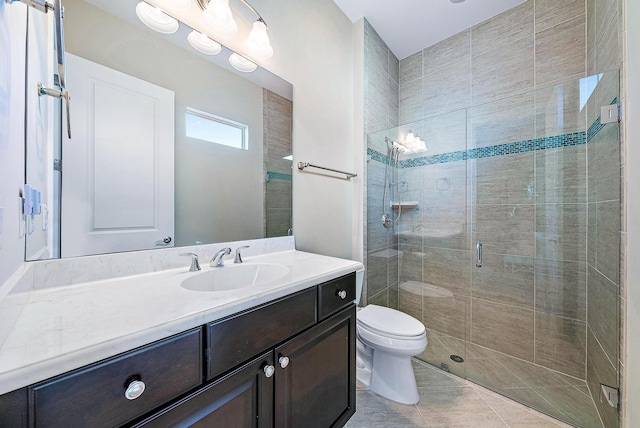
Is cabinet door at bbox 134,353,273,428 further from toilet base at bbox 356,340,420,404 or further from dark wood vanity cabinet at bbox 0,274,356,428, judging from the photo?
toilet base at bbox 356,340,420,404

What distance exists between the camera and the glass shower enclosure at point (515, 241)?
54.1 inches

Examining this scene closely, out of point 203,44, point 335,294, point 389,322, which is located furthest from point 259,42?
point 389,322

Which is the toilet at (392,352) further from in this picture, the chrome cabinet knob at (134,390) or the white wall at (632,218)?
the chrome cabinet knob at (134,390)

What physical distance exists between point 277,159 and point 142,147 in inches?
27.0

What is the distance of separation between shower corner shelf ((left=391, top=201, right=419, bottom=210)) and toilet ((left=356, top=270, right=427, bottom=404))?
980 millimetres

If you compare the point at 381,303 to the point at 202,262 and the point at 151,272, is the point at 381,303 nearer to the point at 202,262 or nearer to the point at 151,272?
the point at 202,262

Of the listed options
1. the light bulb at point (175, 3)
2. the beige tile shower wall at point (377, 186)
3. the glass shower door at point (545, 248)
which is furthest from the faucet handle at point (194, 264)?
Answer: the glass shower door at point (545, 248)

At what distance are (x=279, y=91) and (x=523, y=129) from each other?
5.81 feet

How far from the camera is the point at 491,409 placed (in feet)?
4.79

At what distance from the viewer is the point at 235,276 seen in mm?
1119

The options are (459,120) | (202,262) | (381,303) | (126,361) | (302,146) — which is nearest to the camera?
(126,361)

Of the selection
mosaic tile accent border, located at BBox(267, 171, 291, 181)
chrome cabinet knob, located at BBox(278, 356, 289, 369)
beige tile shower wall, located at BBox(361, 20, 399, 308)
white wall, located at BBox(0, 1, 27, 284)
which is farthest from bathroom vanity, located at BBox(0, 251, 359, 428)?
beige tile shower wall, located at BBox(361, 20, 399, 308)

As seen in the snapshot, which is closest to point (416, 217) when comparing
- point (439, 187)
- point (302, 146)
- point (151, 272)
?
point (439, 187)

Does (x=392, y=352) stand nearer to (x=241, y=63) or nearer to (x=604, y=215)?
(x=604, y=215)
